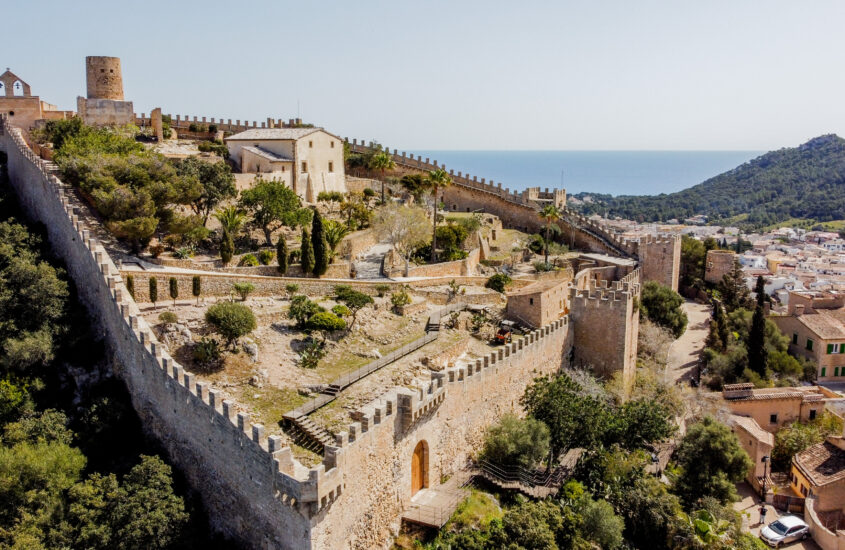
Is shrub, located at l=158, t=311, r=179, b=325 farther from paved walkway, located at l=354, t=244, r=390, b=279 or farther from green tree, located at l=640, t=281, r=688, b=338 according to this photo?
green tree, located at l=640, t=281, r=688, b=338

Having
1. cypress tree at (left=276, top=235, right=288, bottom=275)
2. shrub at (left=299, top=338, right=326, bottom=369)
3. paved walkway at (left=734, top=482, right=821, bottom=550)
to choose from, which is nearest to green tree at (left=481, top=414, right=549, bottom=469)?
shrub at (left=299, top=338, right=326, bottom=369)

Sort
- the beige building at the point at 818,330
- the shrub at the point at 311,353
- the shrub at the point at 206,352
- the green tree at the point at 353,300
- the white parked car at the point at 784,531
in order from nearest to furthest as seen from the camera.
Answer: the shrub at the point at 206,352, the white parked car at the point at 784,531, the shrub at the point at 311,353, the green tree at the point at 353,300, the beige building at the point at 818,330

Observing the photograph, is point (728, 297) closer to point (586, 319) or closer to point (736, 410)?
point (736, 410)

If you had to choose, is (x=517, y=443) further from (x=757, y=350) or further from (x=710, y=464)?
(x=757, y=350)

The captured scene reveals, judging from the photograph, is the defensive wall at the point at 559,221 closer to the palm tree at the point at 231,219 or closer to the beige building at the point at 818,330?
the beige building at the point at 818,330

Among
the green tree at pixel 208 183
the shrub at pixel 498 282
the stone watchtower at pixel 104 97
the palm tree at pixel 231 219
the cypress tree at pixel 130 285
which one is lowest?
the shrub at pixel 498 282

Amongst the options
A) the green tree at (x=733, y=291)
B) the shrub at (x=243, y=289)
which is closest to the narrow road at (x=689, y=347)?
the green tree at (x=733, y=291)

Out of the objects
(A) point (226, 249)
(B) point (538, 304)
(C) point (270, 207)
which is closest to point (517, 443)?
(B) point (538, 304)
